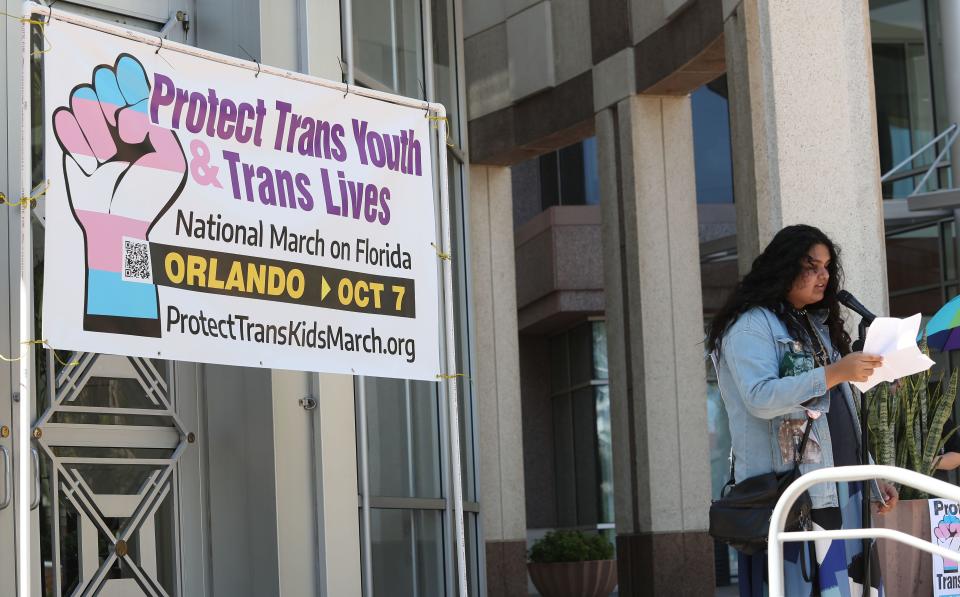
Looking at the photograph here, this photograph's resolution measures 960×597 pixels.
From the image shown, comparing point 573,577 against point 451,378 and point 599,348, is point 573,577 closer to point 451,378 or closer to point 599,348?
point 599,348

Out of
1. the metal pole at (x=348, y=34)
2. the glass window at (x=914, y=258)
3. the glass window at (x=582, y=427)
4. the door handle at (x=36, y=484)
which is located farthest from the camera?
the glass window at (x=582, y=427)

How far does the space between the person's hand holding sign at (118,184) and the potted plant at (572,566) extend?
11.2m

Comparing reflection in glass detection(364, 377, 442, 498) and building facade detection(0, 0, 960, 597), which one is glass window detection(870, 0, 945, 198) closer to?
building facade detection(0, 0, 960, 597)

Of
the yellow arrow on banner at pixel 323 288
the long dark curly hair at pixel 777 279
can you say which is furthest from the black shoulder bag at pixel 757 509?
the yellow arrow on banner at pixel 323 288

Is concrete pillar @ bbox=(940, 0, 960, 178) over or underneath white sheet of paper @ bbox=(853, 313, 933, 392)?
over

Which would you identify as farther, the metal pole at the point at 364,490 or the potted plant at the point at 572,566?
the potted plant at the point at 572,566

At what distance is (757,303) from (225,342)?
77.9 inches

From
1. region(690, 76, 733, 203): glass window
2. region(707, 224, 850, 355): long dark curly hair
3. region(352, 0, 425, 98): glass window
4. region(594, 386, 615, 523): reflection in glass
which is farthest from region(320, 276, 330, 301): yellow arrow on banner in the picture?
region(594, 386, 615, 523): reflection in glass

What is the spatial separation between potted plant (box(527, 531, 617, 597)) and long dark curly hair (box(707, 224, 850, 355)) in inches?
419

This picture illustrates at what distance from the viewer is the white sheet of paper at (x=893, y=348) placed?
4473mm

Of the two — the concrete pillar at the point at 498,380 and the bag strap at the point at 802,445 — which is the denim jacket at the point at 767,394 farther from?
the concrete pillar at the point at 498,380

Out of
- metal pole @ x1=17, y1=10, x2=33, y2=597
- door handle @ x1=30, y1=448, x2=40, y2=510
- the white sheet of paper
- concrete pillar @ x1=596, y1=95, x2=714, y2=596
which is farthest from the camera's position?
concrete pillar @ x1=596, y1=95, x2=714, y2=596

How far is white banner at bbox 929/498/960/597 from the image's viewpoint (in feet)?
21.7

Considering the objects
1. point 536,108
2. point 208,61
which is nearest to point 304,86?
point 208,61
